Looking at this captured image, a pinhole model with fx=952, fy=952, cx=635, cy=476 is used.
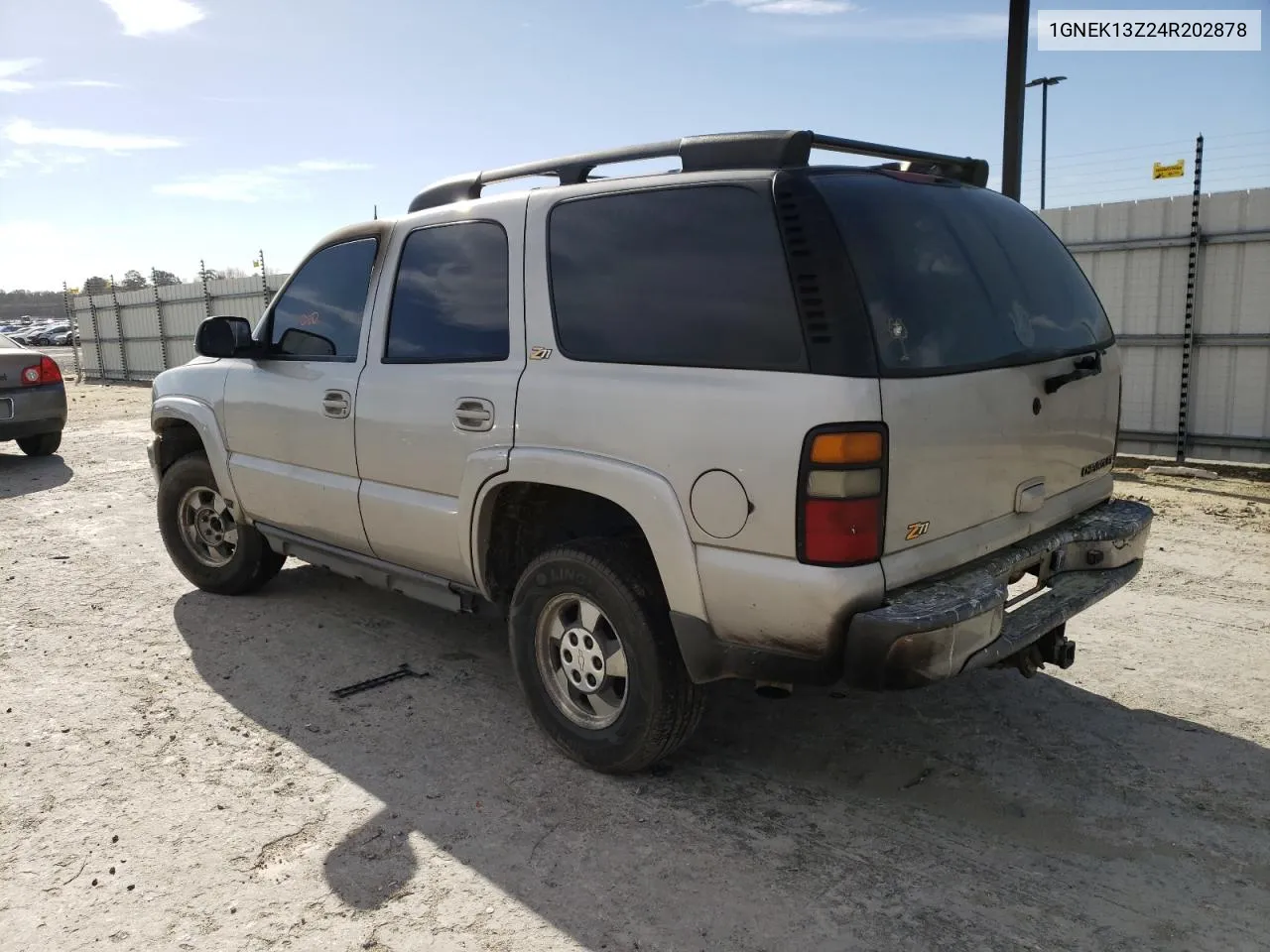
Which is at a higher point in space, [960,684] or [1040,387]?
[1040,387]

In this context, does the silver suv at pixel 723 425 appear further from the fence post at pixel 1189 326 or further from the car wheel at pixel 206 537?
the fence post at pixel 1189 326

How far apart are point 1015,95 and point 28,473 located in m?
10.5

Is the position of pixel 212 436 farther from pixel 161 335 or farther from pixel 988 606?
pixel 161 335

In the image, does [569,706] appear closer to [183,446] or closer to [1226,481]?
[183,446]

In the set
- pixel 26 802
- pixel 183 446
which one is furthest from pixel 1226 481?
pixel 26 802

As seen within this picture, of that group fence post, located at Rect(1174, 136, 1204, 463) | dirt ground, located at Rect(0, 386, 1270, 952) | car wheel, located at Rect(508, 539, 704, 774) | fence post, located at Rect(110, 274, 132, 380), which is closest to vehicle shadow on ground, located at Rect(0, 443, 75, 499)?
dirt ground, located at Rect(0, 386, 1270, 952)

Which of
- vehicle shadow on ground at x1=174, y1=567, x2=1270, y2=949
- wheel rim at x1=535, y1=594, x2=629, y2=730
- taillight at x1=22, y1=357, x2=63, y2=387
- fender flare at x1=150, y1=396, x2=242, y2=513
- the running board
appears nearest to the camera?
vehicle shadow on ground at x1=174, y1=567, x2=1270, y2=949

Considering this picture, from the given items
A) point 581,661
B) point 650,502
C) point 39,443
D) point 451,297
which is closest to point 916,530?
point 650,502

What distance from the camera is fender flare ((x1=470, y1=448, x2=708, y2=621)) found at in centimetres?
295

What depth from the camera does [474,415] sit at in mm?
3596

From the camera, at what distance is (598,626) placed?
3.37 metres

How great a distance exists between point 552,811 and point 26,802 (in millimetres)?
1857

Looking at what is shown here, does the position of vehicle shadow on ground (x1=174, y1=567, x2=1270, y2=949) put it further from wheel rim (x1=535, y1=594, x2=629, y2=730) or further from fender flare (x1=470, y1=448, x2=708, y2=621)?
fender flare (x1=470, y1=448, x2=708, y2=621)

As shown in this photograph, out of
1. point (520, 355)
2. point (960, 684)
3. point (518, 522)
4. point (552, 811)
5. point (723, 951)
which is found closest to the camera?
point (723, 951)
